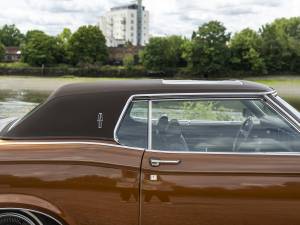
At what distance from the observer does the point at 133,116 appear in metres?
4.35

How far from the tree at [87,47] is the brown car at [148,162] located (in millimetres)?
87891

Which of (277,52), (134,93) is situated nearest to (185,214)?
(134,93)

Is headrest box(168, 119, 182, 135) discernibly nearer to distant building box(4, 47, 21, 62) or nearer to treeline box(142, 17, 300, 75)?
treeline box(142, 17, 300, 75)

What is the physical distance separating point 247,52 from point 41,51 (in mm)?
35116

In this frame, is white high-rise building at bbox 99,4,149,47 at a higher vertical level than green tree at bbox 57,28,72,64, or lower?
higher

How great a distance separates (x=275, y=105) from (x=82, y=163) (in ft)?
5.27

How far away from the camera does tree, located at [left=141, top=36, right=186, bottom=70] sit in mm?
85812

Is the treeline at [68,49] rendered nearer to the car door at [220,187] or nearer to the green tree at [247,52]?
the green tree at [247,52]

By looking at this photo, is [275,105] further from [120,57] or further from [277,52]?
[120,57]

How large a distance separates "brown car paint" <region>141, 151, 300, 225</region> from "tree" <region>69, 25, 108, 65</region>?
88.3 meters

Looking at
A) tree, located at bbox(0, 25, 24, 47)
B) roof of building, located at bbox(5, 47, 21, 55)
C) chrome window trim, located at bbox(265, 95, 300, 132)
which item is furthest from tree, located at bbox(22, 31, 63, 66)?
chrome window trim, located at bbox(265, 95, 300, 132)

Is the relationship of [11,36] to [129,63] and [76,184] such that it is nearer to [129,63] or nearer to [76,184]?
[129,63]

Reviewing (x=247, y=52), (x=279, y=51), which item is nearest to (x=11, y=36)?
(x=247, y=52)

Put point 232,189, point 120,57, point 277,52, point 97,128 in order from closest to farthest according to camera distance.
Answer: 1. point 232,189
2. point 97,128
3. point 277,52
4. point 120,57
